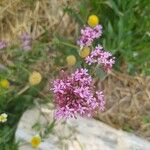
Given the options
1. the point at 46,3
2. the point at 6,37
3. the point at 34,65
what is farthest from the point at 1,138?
the point at 46,3

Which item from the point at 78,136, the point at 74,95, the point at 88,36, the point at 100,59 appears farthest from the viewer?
the point at 78,136

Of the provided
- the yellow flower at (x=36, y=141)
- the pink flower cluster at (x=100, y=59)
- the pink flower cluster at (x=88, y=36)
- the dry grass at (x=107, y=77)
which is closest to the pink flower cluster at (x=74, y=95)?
the pink flower cluster at (x=100, y=59)

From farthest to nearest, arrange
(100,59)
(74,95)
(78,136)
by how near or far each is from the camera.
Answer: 1. (78,136)
2. (100,59)
3. (74,95)

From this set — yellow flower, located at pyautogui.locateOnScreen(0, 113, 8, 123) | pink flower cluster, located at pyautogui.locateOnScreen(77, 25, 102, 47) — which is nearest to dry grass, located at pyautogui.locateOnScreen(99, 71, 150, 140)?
pink flower cluster, located at pyautogui.locateOnScreen(77, 25, 102, 47)

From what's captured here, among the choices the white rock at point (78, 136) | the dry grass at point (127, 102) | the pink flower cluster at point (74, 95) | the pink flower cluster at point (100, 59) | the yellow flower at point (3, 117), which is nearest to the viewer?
the pink flower cluster at point (74, 95)

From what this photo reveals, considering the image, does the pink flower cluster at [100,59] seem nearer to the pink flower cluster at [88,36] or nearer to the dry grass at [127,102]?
the pink flower cluster at [88,36]

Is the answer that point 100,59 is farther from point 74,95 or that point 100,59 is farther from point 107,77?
point 107,77

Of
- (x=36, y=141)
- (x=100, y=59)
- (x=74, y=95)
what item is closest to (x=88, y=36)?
(x=100, y=59)
